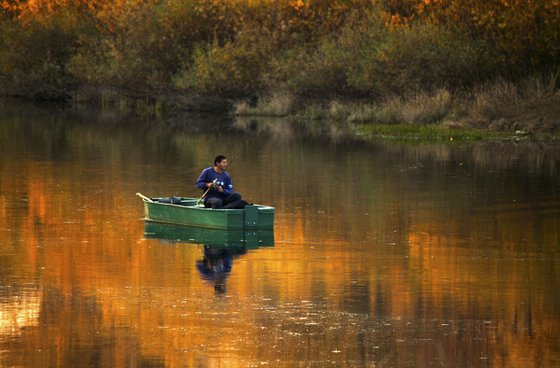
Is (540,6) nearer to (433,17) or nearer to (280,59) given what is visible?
(433,17)

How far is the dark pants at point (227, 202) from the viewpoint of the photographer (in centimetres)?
2334

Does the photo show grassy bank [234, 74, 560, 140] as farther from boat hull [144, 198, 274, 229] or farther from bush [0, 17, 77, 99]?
bush [0, 17, 77, 99]

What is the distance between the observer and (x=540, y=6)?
52.8 metres

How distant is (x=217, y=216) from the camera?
23172 mm

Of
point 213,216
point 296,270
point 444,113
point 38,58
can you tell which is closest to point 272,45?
point 444,113

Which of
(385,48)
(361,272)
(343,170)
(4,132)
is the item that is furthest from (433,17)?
(361,272)

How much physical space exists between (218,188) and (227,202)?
13.0 inches

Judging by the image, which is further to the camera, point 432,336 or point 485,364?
point 432,336

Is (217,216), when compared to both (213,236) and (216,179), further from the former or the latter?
(216,179)

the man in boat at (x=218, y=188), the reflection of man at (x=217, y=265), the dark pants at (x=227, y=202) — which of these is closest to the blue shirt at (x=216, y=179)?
the man in boat at (x=218, y=188)

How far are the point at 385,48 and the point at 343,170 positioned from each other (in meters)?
21.4

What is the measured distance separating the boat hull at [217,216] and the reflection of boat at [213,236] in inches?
3.6

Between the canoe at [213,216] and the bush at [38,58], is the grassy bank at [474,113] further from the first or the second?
the bush at [38,58]

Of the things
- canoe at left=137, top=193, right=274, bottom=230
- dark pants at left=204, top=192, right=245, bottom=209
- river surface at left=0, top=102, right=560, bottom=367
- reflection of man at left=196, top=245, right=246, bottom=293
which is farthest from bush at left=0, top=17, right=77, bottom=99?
reflection of man at left=196, top=245, right=246, bottom=293
